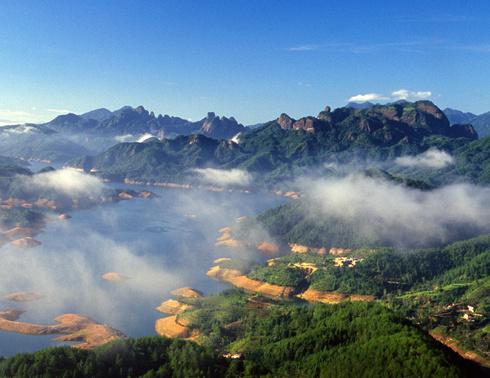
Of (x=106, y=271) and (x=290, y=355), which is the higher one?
(x=290, y=355)

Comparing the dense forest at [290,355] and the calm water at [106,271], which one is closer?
the dense forest at [290,355]

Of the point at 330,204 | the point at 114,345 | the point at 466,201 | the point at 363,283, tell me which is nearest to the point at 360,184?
the point at 330,204

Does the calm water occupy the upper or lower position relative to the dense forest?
lower

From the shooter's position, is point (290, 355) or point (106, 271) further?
point (106, 271)

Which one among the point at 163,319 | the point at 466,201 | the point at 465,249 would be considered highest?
the point at 466,201

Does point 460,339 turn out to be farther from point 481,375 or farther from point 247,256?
point 247,256

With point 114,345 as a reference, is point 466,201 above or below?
above

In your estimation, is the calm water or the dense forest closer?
the dense forest

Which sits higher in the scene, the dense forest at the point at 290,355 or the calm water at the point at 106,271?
the dense forest at the point at 290,355
